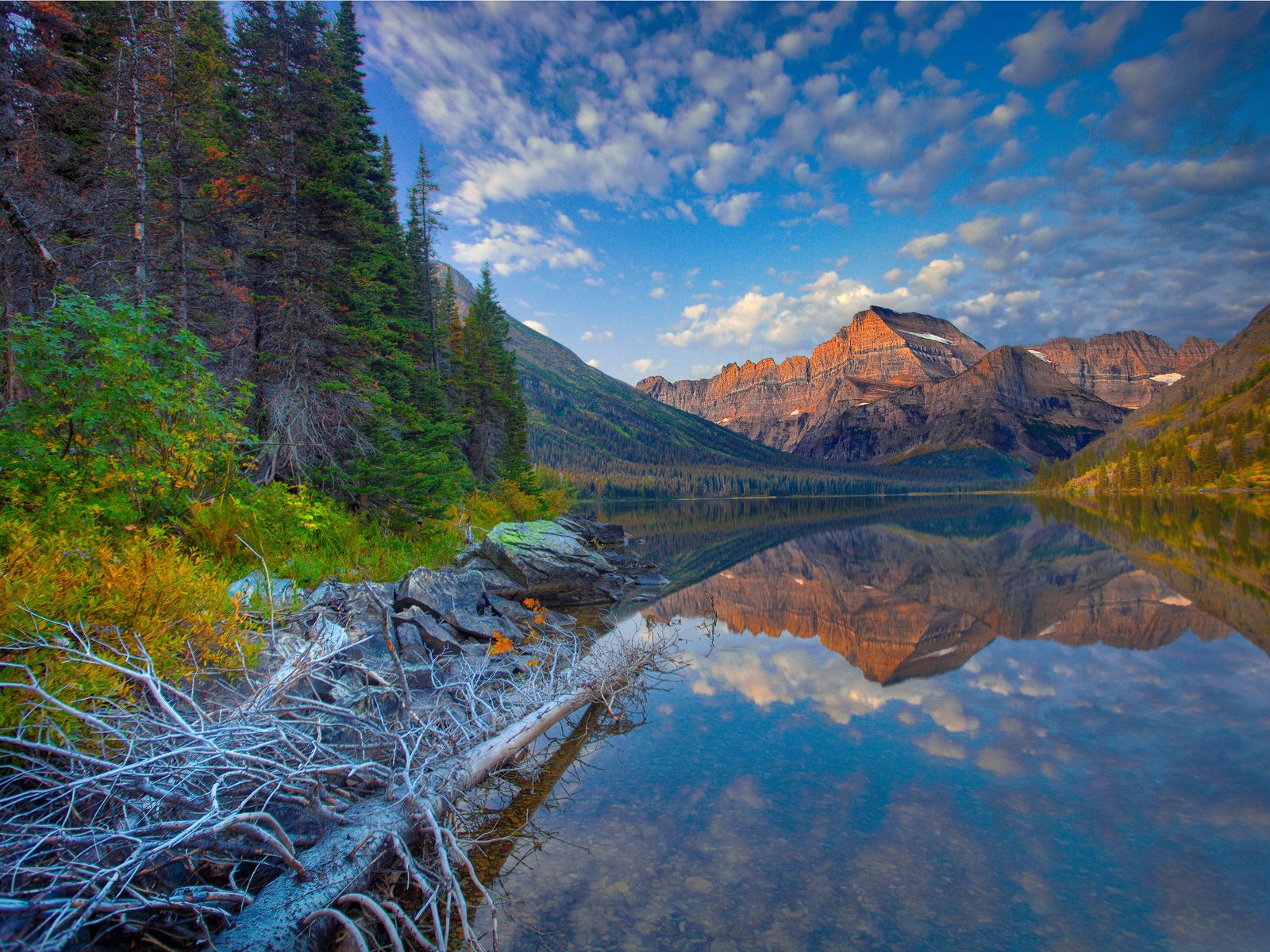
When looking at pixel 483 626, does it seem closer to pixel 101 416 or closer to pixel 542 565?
pixel 542 565

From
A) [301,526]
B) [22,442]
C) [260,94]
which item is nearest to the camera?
[22,442]

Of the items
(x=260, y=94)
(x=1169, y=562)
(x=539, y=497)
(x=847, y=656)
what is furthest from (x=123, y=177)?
(x=1169, y=562)

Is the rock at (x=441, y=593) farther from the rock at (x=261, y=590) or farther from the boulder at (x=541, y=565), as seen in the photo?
the rock at (x=261, y=590)

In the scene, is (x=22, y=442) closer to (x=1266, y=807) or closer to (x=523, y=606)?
(x=523, y=606)

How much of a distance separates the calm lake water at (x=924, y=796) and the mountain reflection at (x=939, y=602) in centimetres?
18

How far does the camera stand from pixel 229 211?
14602 mm

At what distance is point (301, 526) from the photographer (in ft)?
39.1

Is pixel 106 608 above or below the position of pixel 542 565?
above

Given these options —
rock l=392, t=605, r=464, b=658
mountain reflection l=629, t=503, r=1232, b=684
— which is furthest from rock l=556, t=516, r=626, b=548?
rock l=392, t=605, r=464, b=658

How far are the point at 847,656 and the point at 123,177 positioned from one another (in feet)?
68.5

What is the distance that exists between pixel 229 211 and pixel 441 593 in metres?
11.9

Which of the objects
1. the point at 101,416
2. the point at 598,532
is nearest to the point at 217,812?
the point at 101,416

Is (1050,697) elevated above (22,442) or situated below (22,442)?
below

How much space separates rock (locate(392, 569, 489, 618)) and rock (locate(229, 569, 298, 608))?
94.1 inches
